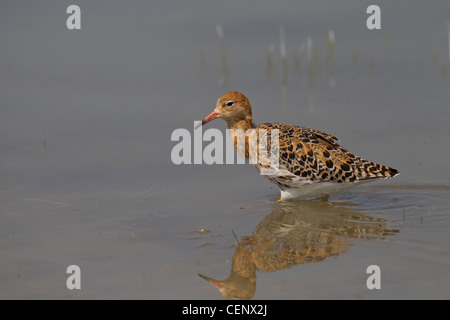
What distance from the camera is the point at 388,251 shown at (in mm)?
8477

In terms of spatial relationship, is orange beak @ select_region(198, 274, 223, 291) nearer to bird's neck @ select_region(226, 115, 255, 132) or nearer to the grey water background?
the grey water background

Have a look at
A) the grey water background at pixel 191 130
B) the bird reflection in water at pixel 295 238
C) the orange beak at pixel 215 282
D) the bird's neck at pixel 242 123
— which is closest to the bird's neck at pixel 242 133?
the bird's neck at pixel 242 123

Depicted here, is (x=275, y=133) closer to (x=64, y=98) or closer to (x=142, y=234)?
(x=142, y=234)

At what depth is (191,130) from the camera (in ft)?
43.4

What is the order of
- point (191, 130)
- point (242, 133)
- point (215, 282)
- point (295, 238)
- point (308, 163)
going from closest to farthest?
point (215, 282), point (295, 238), point (308, 163), point (242, 133), point (191, 130)

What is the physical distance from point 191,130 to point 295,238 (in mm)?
4659

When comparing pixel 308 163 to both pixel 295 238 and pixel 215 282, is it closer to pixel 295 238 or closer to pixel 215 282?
pixel 295 238

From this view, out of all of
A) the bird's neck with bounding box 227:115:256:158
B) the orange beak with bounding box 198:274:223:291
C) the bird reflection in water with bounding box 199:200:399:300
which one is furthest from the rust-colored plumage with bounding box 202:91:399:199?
the orange beak with bounding box 198:274:223:291

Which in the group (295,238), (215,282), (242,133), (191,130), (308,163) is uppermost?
(191,130)

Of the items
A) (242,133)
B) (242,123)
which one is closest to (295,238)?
(242,133)

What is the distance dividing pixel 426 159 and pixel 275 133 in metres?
2.84

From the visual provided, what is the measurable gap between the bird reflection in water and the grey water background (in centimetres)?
5

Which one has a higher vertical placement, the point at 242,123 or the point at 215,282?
the point at 242,123
